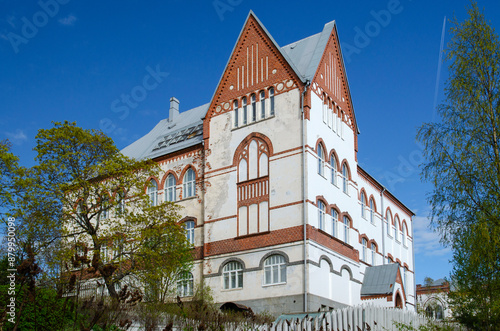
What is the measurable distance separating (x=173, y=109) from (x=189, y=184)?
43.4ft

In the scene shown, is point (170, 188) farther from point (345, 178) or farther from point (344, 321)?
point (344, 321)

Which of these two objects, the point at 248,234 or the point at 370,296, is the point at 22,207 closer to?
the point at 248,234

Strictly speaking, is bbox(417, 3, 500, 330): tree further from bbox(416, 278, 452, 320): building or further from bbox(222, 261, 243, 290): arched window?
bbox(416, 278, 452, 320): building

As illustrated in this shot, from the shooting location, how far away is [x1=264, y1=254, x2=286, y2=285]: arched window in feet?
103

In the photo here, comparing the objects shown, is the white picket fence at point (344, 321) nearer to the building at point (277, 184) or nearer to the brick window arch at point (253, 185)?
the building at point (277, 184)

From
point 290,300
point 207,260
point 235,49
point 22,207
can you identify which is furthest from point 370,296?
point 22,207

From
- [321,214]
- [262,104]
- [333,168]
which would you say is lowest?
[321,214]

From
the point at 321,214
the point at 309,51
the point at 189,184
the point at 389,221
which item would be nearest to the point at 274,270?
the point at 321,214

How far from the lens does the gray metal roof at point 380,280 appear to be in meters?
36.2

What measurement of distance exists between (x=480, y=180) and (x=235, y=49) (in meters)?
21.7

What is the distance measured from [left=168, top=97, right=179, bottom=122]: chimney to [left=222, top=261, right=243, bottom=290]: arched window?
18529mm

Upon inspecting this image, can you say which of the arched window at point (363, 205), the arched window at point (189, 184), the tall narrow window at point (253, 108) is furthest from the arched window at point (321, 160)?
the arched window at point (363, 205)

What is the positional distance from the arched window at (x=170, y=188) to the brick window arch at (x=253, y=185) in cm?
643

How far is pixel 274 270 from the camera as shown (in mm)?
31875
